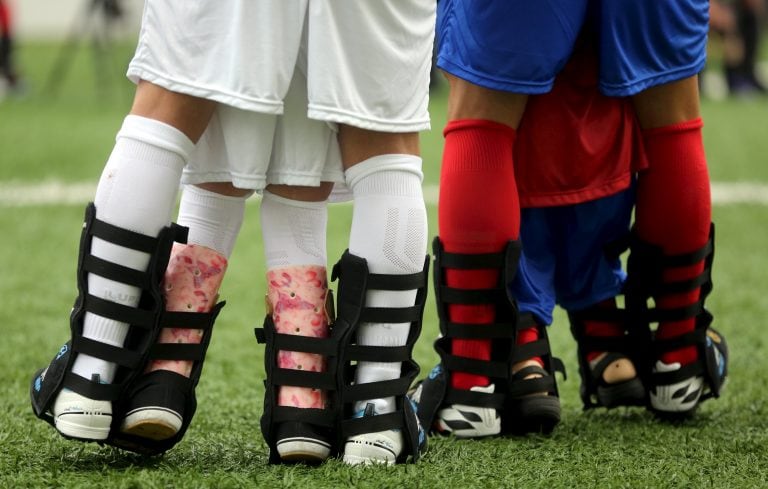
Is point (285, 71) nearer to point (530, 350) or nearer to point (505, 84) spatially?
point (505, 84)

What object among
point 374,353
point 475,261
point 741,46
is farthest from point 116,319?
point 741,46

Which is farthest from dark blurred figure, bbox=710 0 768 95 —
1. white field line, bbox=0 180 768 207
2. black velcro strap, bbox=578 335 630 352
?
black velcro strap, bbox=578 335 630 352

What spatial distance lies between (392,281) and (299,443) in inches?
9.3

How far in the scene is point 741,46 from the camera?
1055cm

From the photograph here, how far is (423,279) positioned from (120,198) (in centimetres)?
41

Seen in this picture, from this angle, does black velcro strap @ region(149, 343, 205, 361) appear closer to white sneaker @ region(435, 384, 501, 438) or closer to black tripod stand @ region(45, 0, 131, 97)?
white sneaker @ region(435, 384, 501, 438)

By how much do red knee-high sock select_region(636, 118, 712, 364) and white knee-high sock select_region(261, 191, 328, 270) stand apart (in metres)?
0.61

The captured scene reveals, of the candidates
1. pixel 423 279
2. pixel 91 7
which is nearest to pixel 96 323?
pixel 423 279

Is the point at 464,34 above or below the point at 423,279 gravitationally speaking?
above

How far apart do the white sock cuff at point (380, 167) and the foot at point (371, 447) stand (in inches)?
11.5

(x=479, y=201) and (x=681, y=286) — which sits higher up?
(x=479, y=201)

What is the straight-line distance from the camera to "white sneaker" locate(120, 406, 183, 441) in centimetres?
143

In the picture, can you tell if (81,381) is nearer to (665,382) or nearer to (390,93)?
(390,93)

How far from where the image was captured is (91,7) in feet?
28.9
